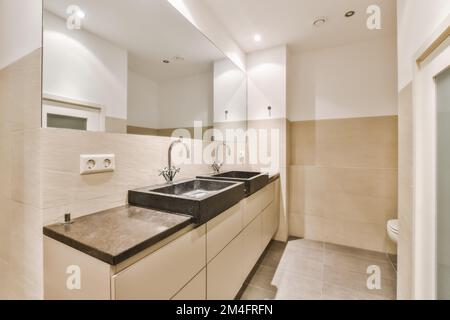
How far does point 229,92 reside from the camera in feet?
7.44

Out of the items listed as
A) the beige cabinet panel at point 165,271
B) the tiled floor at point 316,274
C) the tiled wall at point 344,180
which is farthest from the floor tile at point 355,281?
the beige cabinet panel at point 165,271

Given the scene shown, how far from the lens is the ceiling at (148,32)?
3.26 feet

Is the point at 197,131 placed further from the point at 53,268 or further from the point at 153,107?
the point at 53,268

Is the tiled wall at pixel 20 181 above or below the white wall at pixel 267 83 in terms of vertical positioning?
below

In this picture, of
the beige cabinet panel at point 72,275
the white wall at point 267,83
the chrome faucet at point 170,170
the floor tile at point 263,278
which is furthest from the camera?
the white wall at point 267,83

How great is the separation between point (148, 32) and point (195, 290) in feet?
5.20

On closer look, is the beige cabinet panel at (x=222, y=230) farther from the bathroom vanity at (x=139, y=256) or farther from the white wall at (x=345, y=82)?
the white wall at (x=345, y=82)

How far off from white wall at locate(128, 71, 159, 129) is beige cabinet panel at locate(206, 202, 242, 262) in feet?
2.62

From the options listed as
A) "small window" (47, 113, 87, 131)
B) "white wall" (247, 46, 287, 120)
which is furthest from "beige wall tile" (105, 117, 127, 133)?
"white wall" (247, 46, 287, 120)

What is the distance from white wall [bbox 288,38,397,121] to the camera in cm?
213

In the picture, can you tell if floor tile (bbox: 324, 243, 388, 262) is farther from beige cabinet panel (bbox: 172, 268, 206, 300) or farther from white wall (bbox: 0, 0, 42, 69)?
white wall (bbox: 0, 0, 42, 69)

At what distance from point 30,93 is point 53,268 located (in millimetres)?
787

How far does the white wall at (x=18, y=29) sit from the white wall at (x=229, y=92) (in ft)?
4.46

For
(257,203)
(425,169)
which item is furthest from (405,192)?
(257,203)
